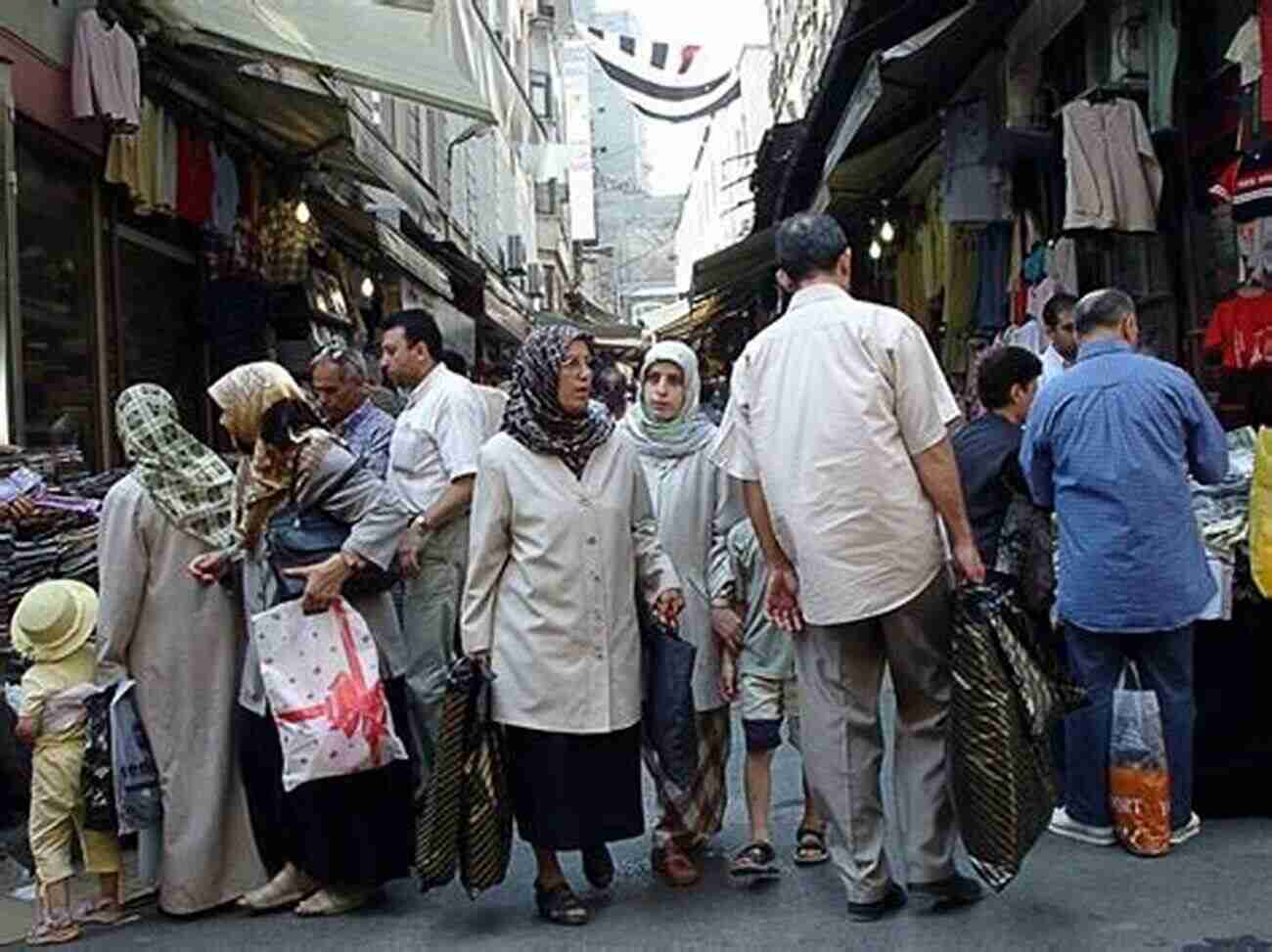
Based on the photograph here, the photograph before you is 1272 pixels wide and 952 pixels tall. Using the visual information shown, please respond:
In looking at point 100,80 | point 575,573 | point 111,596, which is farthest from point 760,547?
point 100,80

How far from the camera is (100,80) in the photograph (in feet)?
26.3

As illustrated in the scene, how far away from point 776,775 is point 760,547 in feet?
6.82

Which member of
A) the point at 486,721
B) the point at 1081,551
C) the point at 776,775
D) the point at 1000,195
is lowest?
the point at 776,775

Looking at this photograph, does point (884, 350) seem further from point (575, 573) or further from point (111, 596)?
point (111, 596)

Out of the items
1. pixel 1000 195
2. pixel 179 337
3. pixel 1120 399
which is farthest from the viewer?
pixel 179 337

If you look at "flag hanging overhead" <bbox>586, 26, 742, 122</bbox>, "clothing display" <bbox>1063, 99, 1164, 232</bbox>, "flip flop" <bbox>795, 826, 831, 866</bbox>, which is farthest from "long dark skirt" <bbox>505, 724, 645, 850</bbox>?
"flag hanging overhead" <bbox>586, 26, 742, 122</bbox>

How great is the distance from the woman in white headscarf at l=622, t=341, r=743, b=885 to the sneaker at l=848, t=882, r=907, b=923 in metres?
0.67

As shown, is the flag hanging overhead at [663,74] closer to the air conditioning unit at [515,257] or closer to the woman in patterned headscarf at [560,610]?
the air conditioning unit at [515,257]

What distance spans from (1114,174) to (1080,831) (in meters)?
3.69

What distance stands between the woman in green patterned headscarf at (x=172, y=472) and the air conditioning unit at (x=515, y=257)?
980 inches

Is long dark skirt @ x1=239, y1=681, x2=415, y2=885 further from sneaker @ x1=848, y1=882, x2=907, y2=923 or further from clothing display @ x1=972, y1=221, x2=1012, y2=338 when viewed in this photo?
clothing display @ x1=972, y1=221, x2=1012, y2=338

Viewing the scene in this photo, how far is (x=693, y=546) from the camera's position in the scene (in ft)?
16.6

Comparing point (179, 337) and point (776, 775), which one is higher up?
point (179, 337)

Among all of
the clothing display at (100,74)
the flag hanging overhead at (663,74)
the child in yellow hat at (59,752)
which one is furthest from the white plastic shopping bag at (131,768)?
the flag hanging overhead at (663,74)
